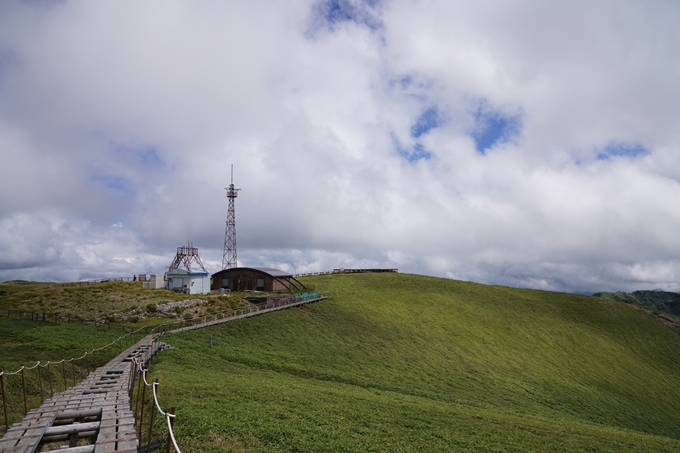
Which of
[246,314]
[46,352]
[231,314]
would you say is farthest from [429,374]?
[46,352]

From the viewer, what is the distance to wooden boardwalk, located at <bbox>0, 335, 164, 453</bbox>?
10.3 meters

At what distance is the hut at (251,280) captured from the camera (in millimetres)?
70250

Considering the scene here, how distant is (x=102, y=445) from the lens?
10.2 metres

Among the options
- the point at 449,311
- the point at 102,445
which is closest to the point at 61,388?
the point at 102,445

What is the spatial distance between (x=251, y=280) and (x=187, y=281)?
11893 mm

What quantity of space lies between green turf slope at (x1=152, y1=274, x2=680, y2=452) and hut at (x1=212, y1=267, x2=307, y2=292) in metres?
9.02

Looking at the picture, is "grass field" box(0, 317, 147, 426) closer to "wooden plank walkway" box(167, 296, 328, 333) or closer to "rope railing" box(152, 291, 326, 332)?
"rope railing" box(152, 291, 326, 332)

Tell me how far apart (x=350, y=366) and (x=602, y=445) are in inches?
774

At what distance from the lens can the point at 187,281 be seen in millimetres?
63219

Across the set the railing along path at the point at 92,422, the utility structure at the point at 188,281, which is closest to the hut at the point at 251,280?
the utility structure at the point at 188,281

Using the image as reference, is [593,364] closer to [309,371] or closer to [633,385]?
[633,385]

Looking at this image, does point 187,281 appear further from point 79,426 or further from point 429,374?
point 79,426

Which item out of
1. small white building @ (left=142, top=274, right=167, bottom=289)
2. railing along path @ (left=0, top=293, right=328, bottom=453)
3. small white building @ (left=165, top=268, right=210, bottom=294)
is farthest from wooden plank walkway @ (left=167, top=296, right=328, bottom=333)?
small white building @ (left=142, top=274, right=167, bottom=289)

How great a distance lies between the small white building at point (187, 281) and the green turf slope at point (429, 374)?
2178cm
